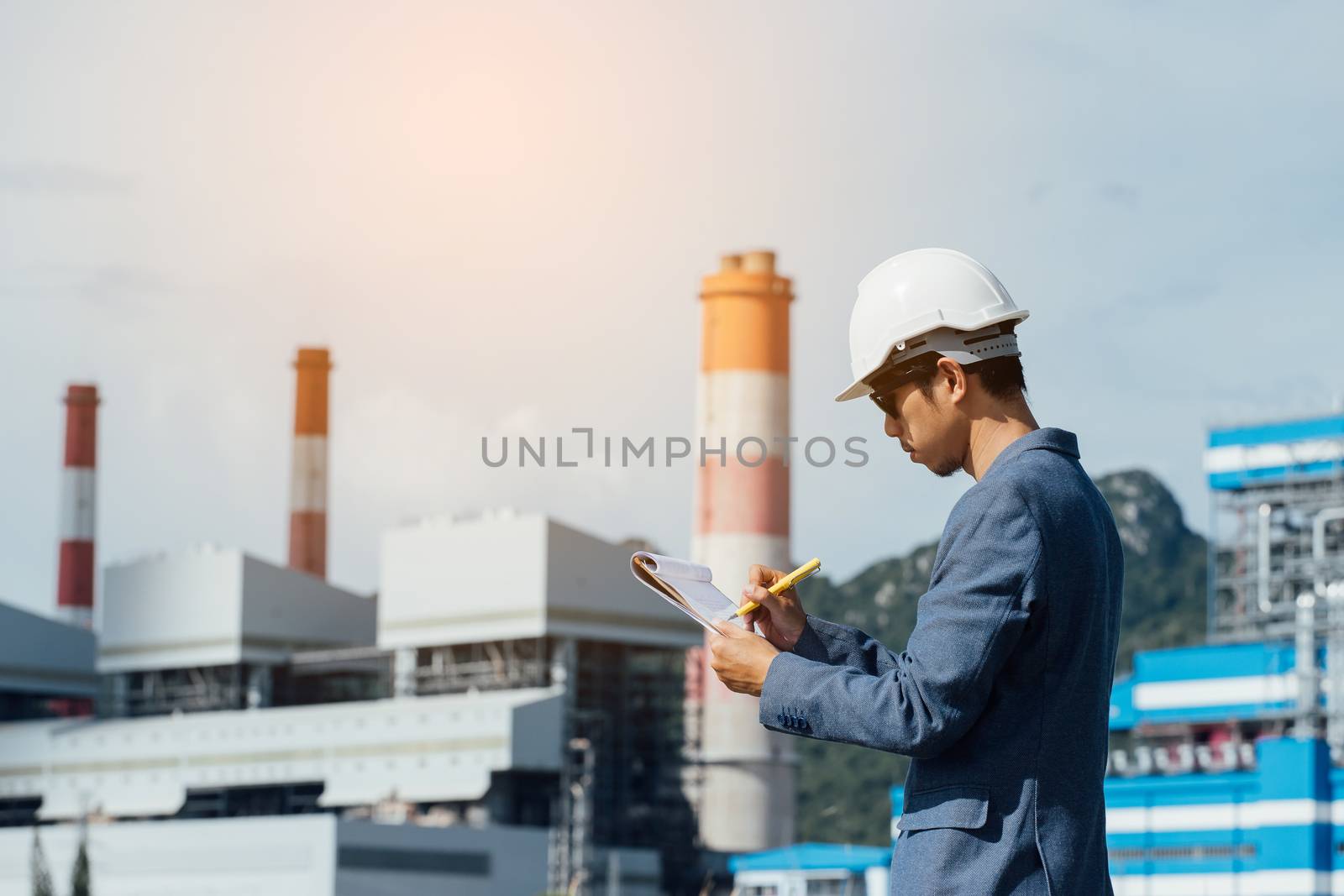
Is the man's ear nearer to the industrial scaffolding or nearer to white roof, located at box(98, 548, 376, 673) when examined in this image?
the industrial scaffolding

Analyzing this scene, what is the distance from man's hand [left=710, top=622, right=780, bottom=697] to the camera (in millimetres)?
2383

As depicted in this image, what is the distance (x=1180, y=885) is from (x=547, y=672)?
13.3 meters

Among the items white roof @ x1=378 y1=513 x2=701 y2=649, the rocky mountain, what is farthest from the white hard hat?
the rocky mountain

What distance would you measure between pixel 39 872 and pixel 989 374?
44213 millimetres

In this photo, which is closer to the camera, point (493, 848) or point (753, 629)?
point (753, 629)

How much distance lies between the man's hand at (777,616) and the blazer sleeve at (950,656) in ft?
0.62

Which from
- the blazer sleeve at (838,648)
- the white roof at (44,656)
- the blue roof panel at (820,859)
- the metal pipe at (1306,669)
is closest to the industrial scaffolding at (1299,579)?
the metal pipe at (1306,669)

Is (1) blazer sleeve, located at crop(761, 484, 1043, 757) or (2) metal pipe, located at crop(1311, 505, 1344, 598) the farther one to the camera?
(2) metal pipe, located at crop(1311, 505, 1344, 598)

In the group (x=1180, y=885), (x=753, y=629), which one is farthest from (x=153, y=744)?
(x=753, y=629)

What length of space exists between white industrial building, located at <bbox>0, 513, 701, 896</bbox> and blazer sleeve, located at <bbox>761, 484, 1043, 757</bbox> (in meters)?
40.0

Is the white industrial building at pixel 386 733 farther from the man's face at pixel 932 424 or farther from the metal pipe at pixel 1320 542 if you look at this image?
the man's face at pixel 932 424

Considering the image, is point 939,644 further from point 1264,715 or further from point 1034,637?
point 1264,715

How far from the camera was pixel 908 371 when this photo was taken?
94.3 inches

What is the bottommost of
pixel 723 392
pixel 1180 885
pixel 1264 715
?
pixel 1180 885
